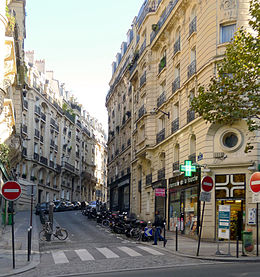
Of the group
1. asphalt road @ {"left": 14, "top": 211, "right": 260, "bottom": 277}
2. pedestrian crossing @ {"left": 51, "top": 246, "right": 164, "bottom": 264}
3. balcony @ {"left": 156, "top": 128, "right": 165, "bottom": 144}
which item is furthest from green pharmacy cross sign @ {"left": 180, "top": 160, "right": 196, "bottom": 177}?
balcony @ {"left": 156, "top": 128, "right": 165, "bottom": 144}

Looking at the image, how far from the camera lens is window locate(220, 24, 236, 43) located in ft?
74.9

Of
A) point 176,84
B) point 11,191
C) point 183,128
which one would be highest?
point 176,84

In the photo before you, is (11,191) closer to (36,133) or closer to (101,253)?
(101,253)

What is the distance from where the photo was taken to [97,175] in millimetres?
99250

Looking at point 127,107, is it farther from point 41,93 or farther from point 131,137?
point 41,93

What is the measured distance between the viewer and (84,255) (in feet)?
52.5

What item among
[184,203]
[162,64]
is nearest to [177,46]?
[162,64]

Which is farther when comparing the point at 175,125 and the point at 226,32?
the point at 175,125

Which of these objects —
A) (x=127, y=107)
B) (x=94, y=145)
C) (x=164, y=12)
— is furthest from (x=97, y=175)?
(x=164, y=12)

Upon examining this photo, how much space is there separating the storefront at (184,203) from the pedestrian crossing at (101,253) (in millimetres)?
5359

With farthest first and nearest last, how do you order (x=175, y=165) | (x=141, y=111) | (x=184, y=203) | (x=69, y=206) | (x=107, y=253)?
(x=69, y=206), (x=141, y=111), (x=175, y=165), (x=184, y=203), (x=107, y=253)

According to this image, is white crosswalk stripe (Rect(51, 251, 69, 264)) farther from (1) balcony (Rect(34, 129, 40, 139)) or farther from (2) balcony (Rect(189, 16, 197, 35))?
(1) balcony (Rect(34, 129, 40, 139))

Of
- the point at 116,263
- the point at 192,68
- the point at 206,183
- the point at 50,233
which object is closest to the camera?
the point at 116,263

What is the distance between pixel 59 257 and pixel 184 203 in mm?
11883
